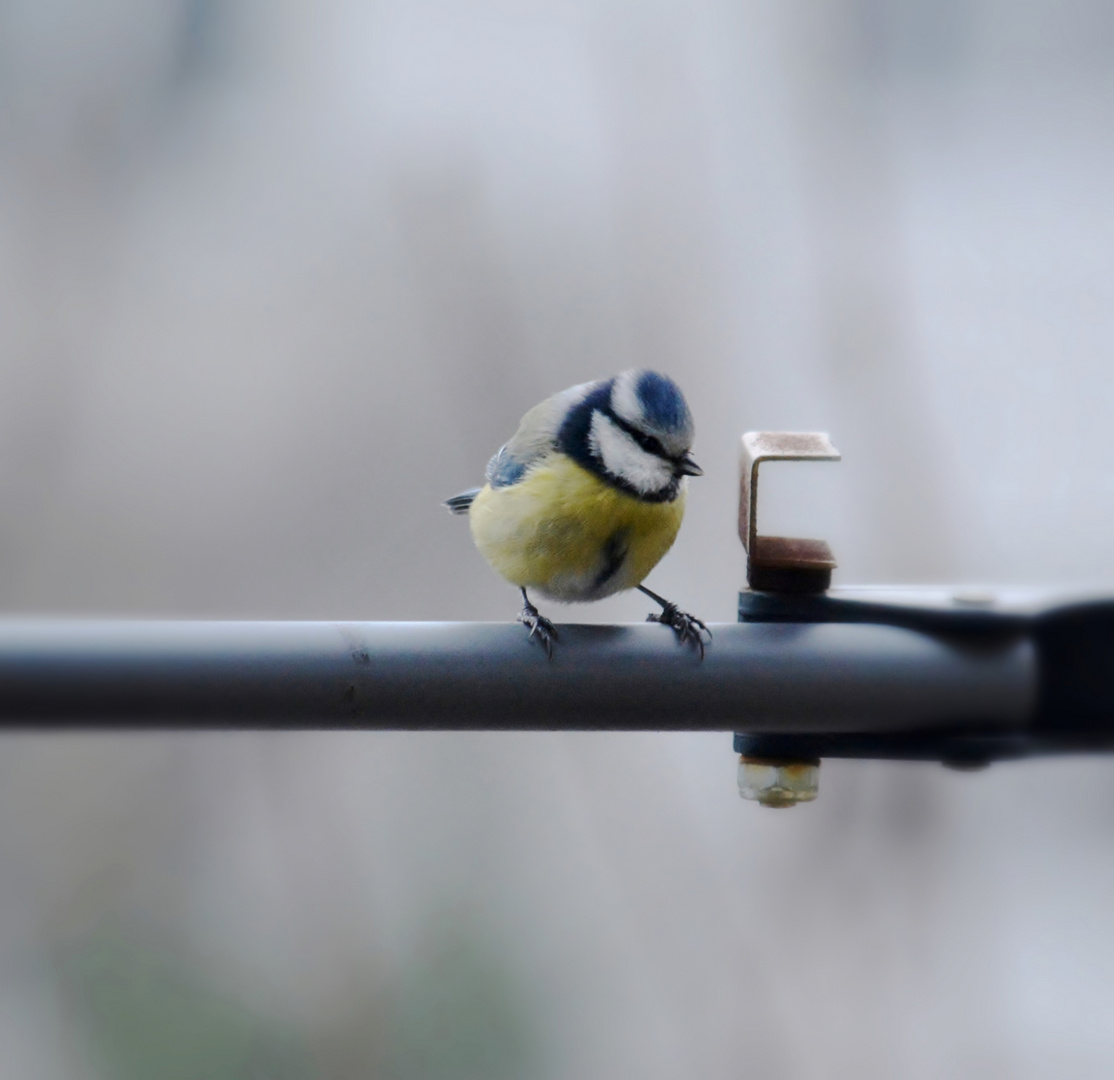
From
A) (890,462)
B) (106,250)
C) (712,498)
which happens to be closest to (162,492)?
(106,250)

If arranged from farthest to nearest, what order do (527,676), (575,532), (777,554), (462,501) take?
(462,501) < (575,532) < (777,554) < (527,676)

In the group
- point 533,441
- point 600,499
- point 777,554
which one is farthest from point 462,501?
point 777,554

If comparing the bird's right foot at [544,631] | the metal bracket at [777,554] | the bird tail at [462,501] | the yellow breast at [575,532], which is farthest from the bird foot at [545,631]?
the bird tail at [462,501]

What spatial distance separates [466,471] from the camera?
1883mm

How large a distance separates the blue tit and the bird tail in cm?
18

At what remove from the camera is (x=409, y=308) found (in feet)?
6.36

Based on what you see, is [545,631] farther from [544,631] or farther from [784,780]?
[784,780]

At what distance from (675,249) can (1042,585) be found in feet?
4.31

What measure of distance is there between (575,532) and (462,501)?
1.00 feet

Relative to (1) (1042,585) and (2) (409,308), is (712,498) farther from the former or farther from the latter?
(1) (1042,585)

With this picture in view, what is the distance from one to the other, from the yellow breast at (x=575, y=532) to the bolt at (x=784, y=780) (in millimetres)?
434

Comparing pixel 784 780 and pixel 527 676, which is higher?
pixel 527 676

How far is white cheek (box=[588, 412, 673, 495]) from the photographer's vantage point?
3.97 ft

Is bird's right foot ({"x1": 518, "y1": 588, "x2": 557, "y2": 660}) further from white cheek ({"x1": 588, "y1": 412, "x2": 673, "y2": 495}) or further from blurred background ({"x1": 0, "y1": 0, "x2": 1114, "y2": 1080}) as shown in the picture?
blurred background ({"x1": 0, "y1": 0, "x2": 1114, "y2": 1080})
